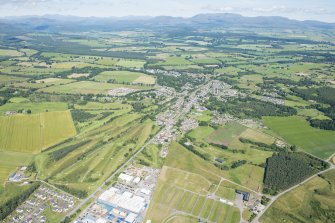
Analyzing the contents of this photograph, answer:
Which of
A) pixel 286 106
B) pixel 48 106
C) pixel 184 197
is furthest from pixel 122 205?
pixel 286 106

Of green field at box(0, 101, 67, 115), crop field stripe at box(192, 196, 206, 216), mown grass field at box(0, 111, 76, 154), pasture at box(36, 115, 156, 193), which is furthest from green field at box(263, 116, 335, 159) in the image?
green field at box(0, 101, 67, 115)

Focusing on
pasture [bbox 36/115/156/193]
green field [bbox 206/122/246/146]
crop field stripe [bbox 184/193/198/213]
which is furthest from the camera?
green field [bbox 206/122/246/146]

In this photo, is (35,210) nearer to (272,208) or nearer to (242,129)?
(272,208)

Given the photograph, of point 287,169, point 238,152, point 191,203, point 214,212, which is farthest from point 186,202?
point 287,169

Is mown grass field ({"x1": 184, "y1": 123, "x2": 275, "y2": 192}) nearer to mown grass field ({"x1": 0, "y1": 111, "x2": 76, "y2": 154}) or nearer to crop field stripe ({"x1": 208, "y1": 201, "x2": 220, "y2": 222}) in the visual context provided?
crop field stripe ({"x1": 208, "y1": 201, "x2": 220, "y2": 222})

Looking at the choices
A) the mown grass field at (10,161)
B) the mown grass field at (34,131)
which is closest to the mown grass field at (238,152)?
the mown grass field at (34,131)

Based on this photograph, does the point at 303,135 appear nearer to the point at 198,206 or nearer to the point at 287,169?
the point at 287,169

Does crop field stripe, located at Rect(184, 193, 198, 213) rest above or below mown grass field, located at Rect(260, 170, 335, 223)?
above

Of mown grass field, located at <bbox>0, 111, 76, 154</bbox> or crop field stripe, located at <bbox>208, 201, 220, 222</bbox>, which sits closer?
crop field stripe, located at <bbox>208, 201, 220, 222</bbox>
